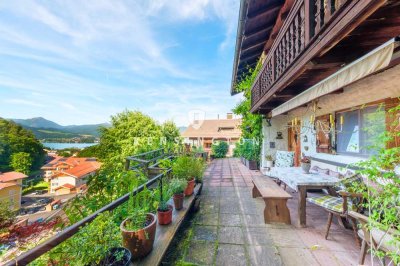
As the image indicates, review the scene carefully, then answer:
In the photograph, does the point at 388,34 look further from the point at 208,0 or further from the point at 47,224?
the point at 208,0

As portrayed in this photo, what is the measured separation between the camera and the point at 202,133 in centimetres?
2114

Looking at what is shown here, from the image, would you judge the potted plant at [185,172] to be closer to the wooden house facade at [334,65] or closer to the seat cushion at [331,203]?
the seat cushion at [331,203]

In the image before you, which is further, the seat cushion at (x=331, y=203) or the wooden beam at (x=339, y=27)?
the seat cushion at (x=331, y=203)

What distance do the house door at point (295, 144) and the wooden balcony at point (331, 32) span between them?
329 centimetres

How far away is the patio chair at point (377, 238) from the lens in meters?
1.21

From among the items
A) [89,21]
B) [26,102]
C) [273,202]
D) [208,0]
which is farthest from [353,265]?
[26,102]

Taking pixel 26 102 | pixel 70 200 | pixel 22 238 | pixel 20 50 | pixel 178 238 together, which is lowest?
pixel 178 238

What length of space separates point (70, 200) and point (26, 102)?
886 inches

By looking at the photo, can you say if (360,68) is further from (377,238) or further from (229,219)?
(229,219)

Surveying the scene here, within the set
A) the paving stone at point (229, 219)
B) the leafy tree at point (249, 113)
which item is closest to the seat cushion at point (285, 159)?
the leafy tree at point (249, 113)

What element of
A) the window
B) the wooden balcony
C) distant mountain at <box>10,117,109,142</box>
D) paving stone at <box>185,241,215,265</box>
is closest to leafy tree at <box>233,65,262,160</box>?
the window

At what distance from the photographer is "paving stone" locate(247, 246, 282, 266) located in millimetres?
1876

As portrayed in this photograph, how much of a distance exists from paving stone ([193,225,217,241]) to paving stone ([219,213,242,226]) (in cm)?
24

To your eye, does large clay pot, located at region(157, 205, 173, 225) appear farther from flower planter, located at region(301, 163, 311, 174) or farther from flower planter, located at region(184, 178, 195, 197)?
flower planter, located at region(301, 163, 311, 174)
